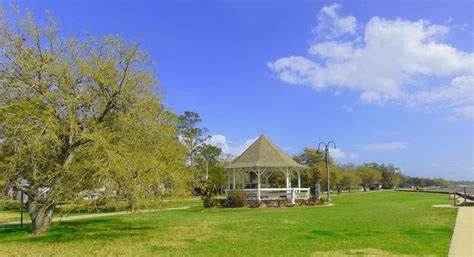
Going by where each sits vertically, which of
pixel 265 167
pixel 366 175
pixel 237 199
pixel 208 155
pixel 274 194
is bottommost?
pixel 237 199

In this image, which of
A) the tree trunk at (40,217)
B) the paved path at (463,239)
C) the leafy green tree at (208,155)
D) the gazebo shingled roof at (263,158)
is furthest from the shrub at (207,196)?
the leafy green tree at (208,155)

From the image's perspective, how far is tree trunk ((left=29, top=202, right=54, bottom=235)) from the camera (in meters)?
13.9

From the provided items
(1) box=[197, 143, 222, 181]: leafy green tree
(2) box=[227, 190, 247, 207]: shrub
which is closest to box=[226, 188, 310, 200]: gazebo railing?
(2) box=[227, 190, 247, 207]: shrub

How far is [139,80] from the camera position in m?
14.0

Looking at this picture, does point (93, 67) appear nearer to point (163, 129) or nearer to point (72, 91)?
point (72, 91)

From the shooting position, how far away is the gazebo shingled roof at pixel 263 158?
101ft

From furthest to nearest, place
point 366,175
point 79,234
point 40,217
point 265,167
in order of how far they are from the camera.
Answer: point 366,175, point 265,167, point 79,234, point 40,217

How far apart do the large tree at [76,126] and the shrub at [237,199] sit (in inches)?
605

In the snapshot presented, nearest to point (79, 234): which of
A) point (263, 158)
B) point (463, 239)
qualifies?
point (463, 239)

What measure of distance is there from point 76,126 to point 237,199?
1842cm

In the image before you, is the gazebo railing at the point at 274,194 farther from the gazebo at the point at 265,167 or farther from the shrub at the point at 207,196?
the shrub at the point at 207,196

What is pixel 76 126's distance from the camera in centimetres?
1242

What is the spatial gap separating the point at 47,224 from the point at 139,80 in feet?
21.0

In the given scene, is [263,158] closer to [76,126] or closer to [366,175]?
[76,126]
